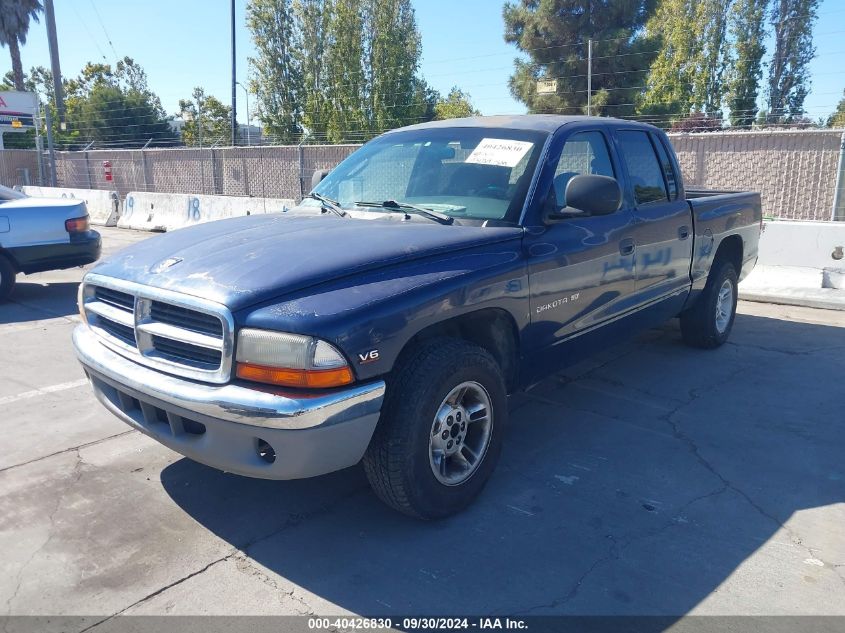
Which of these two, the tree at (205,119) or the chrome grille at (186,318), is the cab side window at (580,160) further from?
the tree at (205,119)

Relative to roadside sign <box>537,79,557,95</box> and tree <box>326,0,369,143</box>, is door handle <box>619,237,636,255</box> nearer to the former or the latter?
roadside sign <box>537,79,557,95</box>

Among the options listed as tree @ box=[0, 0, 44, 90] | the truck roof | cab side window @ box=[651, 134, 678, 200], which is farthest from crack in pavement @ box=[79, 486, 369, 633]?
tree @ box=[0, 0, 44, 90]

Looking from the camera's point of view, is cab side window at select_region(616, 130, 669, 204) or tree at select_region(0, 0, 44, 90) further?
tree at select_region(0, 0, 44, 90)

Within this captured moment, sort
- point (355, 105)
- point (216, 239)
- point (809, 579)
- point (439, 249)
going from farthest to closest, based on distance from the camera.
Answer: point (355, 105), point (216, 239), point (439, 249), point (809, 579)

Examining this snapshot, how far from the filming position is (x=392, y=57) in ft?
112

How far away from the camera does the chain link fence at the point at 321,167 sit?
11164mm

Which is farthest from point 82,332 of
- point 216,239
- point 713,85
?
point 713,85

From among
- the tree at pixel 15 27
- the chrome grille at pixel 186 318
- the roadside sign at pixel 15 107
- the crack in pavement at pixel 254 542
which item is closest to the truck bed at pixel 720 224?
the crack in pavement at pixel 254 542

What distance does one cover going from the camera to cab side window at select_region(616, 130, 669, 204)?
4.81 m

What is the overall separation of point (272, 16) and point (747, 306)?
33719 mm

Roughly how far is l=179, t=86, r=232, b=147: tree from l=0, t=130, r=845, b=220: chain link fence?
16166 mm

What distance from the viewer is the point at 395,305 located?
2.91 m

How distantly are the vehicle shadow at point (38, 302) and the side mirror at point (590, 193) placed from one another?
6333 mm

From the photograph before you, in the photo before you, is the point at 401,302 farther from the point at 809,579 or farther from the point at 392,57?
the point at 392,57
